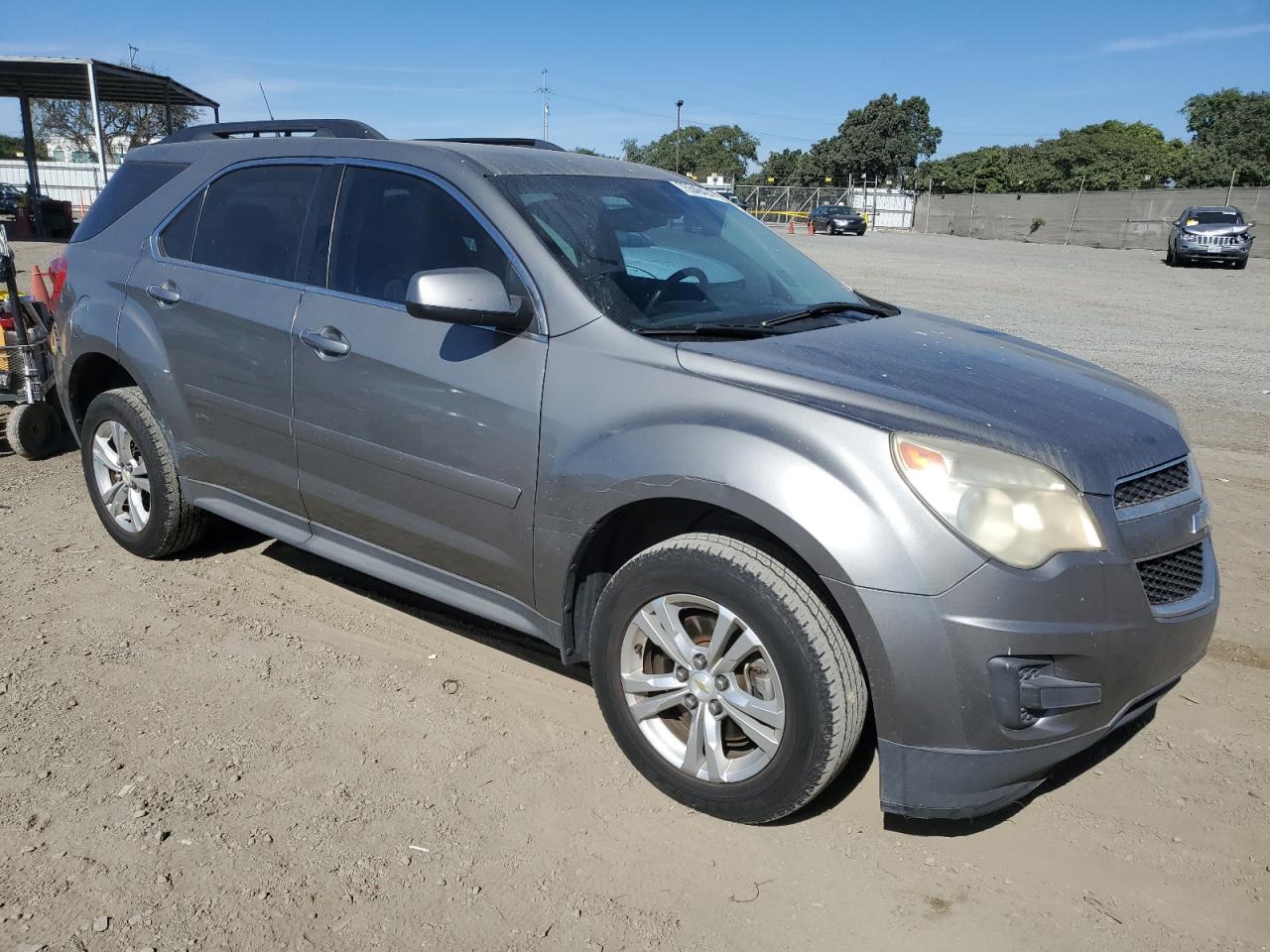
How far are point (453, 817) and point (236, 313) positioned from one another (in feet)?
7.07

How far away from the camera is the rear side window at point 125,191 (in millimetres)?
4574

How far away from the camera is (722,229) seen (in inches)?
159

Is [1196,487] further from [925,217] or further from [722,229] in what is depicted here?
[925,217]

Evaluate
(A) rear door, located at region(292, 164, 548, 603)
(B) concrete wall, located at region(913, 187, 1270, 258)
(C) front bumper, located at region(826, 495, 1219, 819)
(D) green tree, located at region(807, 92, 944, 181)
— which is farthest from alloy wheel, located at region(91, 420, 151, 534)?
(D) green tree, located at region(807, 92, 944, 181)

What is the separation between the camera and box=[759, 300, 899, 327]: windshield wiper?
3.42 m

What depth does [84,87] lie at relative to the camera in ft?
92.7

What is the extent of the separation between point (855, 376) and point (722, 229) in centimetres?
139

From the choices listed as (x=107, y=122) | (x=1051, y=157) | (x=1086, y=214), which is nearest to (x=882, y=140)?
(x=1051, y=157)

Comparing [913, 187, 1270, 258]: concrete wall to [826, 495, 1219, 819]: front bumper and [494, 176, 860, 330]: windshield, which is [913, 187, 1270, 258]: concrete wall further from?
[826, 495, 1219, 819]: front bumper

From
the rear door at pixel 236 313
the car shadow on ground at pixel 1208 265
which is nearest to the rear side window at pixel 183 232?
the rear door at pixel 236 313

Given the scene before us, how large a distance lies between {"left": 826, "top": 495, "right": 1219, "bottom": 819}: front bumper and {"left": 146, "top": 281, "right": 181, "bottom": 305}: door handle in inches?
121

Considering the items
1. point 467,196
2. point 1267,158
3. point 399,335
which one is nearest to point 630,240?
point 467,196

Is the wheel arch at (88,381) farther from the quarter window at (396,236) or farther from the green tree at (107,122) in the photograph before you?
the green tree at (107,122)

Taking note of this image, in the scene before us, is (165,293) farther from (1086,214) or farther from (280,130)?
(1086,214)
